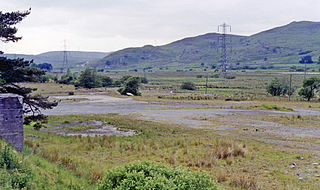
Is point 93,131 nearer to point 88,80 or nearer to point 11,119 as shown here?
point 11,119

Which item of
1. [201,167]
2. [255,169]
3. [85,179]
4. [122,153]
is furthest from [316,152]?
[85,179]

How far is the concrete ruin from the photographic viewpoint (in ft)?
32.1

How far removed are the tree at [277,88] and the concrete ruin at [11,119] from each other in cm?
6477

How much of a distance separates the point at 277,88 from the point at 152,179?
67.3 metres

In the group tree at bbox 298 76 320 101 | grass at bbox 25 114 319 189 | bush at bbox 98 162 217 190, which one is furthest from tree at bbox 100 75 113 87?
bush at bbox 98 162 217 190

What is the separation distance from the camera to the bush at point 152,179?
5.39m

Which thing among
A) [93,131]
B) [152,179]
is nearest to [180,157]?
[152,179]

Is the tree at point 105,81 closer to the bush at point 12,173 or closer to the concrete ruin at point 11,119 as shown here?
the concrete ruin at point 11,119

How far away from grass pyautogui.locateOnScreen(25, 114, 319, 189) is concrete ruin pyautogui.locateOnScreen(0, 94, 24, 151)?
1054 mm

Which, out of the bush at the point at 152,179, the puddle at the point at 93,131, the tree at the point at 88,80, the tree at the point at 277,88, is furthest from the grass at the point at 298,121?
the tree at the point at 88,80

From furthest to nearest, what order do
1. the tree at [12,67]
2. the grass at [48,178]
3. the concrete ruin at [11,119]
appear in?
the tree at [12,67] → the concrete ruin at [11,119] → the grass at [48,178]

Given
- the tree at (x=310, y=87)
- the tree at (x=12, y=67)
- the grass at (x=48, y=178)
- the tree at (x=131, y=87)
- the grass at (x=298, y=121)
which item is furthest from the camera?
the tree at (x=131, y=87)

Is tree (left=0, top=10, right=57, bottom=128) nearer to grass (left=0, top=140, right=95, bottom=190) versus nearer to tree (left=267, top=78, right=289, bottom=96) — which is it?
grass (left=0, top=140, right=95, bottom=190)

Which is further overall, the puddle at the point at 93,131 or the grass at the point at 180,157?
the puddle at the point at 93,131
